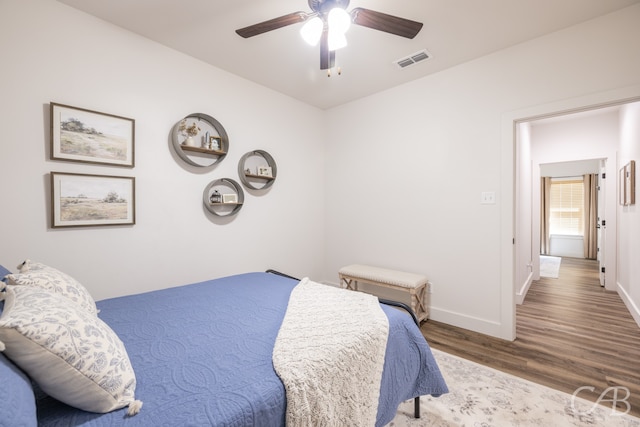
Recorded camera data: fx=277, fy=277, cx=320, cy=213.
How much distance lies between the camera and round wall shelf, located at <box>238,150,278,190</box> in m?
3.14

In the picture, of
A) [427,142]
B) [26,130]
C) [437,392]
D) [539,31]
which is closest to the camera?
[437,392]

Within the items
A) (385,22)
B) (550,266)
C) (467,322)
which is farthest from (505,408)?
(550,266)

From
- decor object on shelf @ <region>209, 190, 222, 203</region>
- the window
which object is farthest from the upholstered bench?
the window

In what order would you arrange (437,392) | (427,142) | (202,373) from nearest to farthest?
(202,373), (437,392), (427,142)

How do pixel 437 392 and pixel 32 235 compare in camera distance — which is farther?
pixel 32 235

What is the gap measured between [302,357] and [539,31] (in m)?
3.08

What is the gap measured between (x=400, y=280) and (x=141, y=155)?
276cm

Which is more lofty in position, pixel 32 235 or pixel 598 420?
pixel 32 235

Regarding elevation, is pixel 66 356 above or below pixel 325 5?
below

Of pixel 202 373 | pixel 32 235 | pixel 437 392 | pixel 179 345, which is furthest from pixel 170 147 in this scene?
pixel 437 392

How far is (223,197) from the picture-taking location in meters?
2.93

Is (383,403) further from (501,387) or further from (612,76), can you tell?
Answer: (612,76)

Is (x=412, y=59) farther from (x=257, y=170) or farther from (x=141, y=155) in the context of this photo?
(x=141, y=155)

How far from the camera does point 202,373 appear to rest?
1.04 metres
